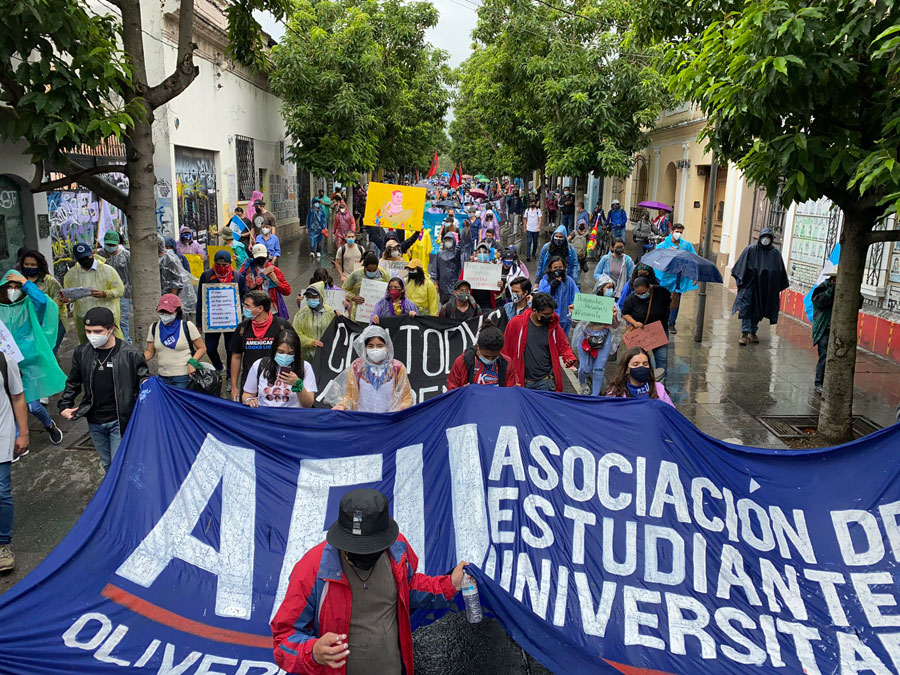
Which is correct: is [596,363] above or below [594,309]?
below

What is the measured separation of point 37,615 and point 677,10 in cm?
860

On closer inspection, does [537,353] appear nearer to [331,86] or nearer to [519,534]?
[519,534]

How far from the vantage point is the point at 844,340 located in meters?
7.93

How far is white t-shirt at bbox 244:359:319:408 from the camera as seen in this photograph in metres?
6.02

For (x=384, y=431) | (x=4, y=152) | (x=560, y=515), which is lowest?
(x=560, y=515)

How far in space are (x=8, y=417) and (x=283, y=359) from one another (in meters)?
1.95

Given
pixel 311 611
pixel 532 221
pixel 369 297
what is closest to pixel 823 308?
pixel 369 297

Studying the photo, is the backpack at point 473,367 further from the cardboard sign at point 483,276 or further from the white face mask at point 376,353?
the cardboard sign at point 483,276

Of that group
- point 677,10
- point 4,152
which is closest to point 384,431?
point 677,10

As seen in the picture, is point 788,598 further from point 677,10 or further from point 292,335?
point 677,10

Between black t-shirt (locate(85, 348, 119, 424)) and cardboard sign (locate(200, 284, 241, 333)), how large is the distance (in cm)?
322

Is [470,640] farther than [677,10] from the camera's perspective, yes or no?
No

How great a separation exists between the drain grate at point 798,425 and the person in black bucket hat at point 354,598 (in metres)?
6.38

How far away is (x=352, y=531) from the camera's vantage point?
120 inches
